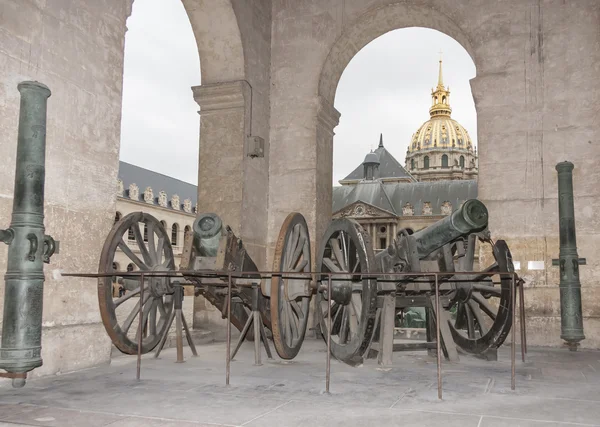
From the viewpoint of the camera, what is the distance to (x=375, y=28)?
1082 cm

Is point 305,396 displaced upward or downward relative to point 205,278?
downward

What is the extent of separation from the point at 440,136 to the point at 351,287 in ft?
302

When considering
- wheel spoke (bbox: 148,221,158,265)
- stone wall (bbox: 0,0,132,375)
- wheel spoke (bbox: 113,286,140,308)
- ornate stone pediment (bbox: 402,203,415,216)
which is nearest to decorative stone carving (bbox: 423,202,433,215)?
ornate stone pediment (bbox: 402,203,415,216)

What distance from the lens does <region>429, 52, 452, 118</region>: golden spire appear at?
100312mm

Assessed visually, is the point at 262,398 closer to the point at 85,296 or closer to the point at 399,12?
the point at 85,296

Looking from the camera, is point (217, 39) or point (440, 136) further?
point (440, 136)

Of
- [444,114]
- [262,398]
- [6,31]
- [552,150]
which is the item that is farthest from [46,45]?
[444,114]

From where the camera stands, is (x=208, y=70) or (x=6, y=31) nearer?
(x=6, y=31)

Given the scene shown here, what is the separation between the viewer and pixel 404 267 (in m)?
6.82

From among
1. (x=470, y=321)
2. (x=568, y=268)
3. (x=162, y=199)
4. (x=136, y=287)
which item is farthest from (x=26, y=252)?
(x=162, y=199)

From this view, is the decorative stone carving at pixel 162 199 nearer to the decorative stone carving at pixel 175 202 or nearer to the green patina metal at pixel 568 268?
the decorative stone carving at pixel 175 202

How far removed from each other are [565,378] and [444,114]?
98.0m

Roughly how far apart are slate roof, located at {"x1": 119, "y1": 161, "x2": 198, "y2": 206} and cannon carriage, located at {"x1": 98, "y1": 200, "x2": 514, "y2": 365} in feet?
134

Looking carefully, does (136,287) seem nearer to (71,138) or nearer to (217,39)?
(71,138)
